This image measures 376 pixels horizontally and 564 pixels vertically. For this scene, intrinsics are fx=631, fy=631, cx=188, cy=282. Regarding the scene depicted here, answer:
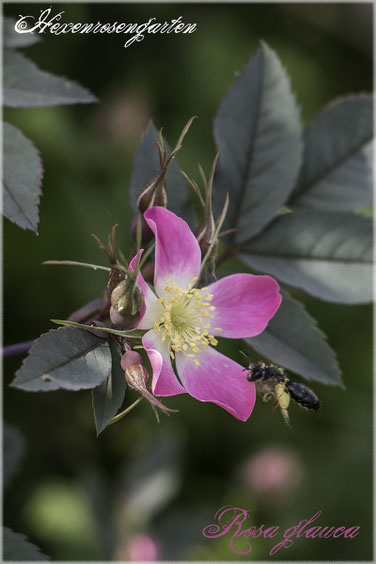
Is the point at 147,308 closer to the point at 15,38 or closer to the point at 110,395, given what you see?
the point at 110,395

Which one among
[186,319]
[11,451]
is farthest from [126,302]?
[11,451]

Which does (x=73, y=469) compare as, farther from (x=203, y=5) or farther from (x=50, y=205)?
(x=203, y=5)

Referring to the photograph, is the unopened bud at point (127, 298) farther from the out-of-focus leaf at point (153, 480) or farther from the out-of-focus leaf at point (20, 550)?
the out-of-focus leaf at point (153, 480)

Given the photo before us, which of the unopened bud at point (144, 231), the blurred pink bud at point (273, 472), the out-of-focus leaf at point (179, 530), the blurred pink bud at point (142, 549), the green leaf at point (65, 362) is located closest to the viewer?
the green leaf at point (65, 362)

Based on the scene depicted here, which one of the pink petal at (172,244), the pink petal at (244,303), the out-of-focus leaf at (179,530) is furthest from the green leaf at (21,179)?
the out-of-focus leaf at (179,530)

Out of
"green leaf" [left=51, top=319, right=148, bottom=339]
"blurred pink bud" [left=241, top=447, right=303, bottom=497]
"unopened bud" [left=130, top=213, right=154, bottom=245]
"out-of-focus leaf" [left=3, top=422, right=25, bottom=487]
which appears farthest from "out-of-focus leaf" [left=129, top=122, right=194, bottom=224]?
"blurred pink bud" [left=241, top=447, right=303, bottom=497]

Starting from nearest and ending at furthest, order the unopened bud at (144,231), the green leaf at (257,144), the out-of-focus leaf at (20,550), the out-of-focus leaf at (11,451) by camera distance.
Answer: the unopened bud at (144,231) → the out-of-focus leaf at (20,550) → the green leaf at (257,144) → the out-of-focus leaf at (11,451)
